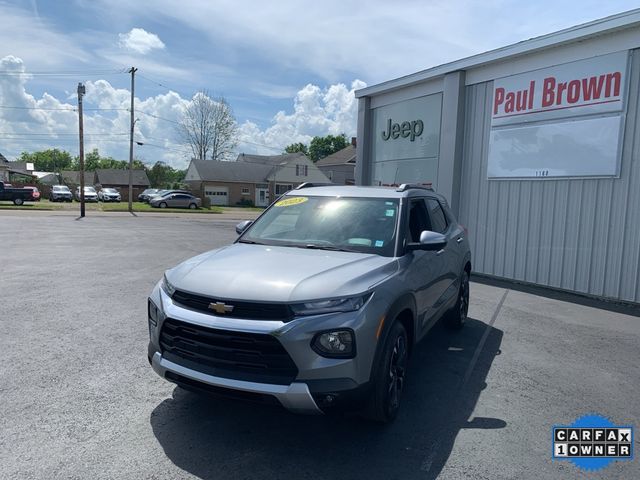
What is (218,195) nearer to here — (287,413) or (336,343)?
(287,413)

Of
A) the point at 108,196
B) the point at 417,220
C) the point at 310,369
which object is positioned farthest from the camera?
the point at 108,196

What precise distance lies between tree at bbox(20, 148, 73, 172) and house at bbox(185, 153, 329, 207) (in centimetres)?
8794

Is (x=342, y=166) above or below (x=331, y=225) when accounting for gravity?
above

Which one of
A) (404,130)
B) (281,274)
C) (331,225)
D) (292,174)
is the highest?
(292,174)

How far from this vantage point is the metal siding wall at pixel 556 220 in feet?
27.3

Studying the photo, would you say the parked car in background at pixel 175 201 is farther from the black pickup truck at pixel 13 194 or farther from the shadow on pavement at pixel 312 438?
the shadow on pavement at pixel 312 438

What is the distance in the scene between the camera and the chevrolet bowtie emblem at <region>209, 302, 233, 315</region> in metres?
3.03

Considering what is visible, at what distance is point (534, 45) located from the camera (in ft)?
31.3

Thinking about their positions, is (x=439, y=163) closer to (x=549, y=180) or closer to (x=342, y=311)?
(x=549, y=180)

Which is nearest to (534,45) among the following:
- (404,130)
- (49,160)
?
(404,130)

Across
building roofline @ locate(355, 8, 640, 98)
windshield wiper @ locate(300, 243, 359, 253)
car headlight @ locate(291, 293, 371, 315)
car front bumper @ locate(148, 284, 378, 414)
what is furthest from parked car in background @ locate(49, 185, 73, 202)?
car headlight @ locate(291, 293, 371, 315)

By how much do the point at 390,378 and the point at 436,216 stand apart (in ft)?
8.22

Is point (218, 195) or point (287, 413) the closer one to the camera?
point (287, 413)

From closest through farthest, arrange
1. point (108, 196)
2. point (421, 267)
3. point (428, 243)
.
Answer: point (428, 243), point (421, 267), point (108, 196)
